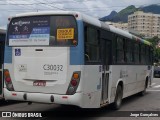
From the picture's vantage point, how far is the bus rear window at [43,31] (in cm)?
926

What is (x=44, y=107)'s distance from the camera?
41.1ft

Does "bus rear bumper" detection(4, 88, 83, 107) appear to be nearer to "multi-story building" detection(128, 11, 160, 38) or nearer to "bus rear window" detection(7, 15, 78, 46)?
"bus rear window" detection(7, 15, 78, 46)

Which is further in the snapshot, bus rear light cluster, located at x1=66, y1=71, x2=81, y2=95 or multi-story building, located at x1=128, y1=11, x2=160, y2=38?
multi-story building, located at x1=128, y1=11, x2=160, y2=38

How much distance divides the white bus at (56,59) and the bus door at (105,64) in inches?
2.3

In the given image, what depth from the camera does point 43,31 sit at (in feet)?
31.2

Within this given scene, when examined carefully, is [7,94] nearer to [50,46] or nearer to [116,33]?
[50,46]

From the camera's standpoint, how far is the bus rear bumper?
8891 millimetres

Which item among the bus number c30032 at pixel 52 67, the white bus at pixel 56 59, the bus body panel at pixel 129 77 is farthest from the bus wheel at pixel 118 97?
the bus number c30032 at pixel 52 67

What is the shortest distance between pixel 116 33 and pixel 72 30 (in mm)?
3182

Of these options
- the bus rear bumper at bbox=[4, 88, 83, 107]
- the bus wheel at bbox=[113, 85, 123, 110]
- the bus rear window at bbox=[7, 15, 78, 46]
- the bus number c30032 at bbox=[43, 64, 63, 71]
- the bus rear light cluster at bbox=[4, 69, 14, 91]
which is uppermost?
the bus rear window at bbox=[7, 15, 78, 46]

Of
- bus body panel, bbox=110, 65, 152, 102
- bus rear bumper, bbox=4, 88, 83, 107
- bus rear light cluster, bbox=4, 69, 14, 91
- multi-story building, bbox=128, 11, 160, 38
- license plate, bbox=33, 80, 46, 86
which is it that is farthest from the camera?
multi-story building, bbox=128, 11, 160, 38

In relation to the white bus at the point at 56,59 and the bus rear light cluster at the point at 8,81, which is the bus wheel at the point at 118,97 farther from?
the bus rear light cluster at the point at 8,81

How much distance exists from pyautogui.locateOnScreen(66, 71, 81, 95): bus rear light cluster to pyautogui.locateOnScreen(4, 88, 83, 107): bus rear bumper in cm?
11

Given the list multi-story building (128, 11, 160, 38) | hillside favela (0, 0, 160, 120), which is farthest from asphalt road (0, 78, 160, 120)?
multi-story building (128, 11, 160, 38)
